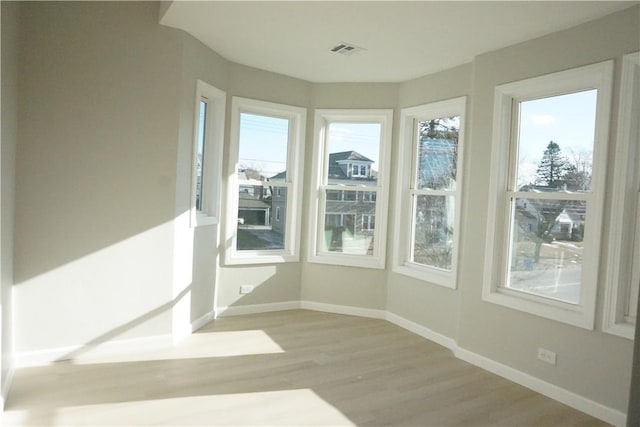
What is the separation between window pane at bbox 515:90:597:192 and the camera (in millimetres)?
3070

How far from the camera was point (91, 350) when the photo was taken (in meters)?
3.36

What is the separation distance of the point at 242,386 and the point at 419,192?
2665mm

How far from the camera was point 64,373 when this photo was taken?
3.05 meters

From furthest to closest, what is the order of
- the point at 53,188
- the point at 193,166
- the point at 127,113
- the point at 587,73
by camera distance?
1. the point at 193,166
2. the point at 127,113
3. the point at 53,188
4. the point at 587,73

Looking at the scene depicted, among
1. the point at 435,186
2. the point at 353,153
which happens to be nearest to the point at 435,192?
the point at 435,186

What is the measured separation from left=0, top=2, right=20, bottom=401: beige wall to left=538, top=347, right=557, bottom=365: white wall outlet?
3.56m

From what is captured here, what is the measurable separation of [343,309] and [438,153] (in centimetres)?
206

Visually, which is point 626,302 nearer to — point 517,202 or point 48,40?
point 517,202

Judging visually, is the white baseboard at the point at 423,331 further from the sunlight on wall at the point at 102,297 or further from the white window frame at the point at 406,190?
the sunlight on wall at the point at 102,297

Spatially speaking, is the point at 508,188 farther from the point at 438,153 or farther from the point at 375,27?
the point at 375,27

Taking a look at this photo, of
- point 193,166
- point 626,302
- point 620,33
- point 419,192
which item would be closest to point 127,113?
point 193,166

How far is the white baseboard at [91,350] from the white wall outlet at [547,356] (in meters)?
2.94

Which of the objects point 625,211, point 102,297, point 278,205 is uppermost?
point 625,211

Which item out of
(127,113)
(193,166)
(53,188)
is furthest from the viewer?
(193,166)
